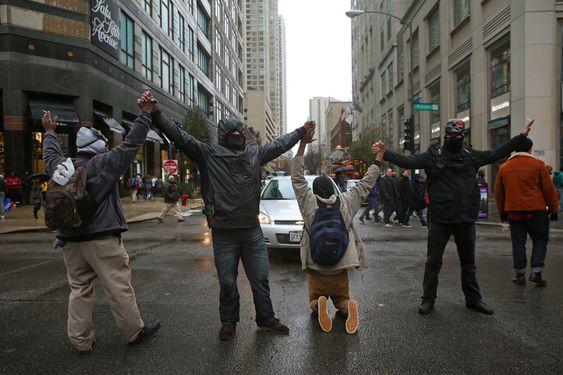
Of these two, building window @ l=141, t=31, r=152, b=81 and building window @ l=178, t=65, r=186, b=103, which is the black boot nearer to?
building window @ l=141, t=31, r=152, b=81

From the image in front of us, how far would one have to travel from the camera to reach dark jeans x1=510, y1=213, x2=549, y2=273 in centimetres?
541

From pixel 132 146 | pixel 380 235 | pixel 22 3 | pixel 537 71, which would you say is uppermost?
pixel 22 3

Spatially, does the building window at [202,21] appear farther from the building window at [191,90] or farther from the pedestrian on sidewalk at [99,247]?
the pedestrian on sidewalk at [99,247]

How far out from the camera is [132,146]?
11.5 ft

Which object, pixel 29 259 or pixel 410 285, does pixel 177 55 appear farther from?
pixel 410 285

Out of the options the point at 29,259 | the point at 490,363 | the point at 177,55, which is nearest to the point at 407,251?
the point at 490,363

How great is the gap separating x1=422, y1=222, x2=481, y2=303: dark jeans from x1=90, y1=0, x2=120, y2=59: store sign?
2221cm

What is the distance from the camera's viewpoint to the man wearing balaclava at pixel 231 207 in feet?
12.2

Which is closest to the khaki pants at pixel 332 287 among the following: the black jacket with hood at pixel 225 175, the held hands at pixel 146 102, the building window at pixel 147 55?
the black jacket with hood at pixel 225 175

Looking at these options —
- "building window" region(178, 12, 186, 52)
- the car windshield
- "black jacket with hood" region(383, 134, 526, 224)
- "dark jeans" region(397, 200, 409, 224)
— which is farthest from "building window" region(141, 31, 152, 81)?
"black jacket with hood" region(383, 134, 526, 224)

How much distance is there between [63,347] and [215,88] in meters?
51.0

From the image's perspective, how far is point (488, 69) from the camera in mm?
20062

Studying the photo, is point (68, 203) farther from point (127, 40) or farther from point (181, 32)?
point (181, 32)

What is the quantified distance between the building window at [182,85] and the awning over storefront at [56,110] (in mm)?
16263
